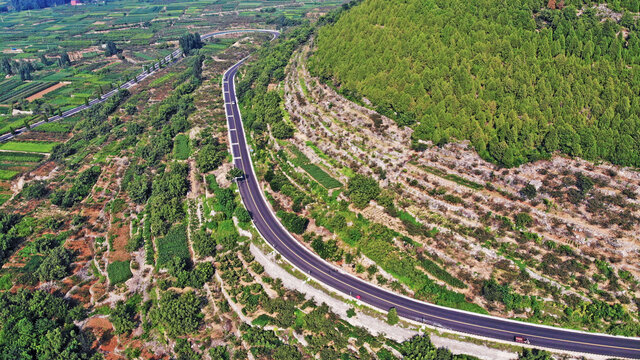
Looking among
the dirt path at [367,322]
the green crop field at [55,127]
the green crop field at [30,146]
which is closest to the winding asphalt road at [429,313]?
the dirt path at [367,322]

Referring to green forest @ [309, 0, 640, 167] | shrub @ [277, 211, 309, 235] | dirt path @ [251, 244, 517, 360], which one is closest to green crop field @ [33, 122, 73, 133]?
green forest @ [309, 0, 640, 167]

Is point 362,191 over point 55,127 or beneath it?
over

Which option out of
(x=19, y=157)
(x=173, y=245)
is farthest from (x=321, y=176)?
(x=19, y=157)

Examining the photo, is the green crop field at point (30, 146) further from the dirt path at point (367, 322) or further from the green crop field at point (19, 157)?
the dirt path at point (367, 322)

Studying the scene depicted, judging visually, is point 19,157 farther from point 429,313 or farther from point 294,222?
point 429,313

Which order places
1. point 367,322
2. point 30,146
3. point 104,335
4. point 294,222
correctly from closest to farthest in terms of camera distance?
→ point 367,322
point 104,335
point 294,222
point 30,146

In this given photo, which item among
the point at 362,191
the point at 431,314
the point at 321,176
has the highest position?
the point at 362,191
